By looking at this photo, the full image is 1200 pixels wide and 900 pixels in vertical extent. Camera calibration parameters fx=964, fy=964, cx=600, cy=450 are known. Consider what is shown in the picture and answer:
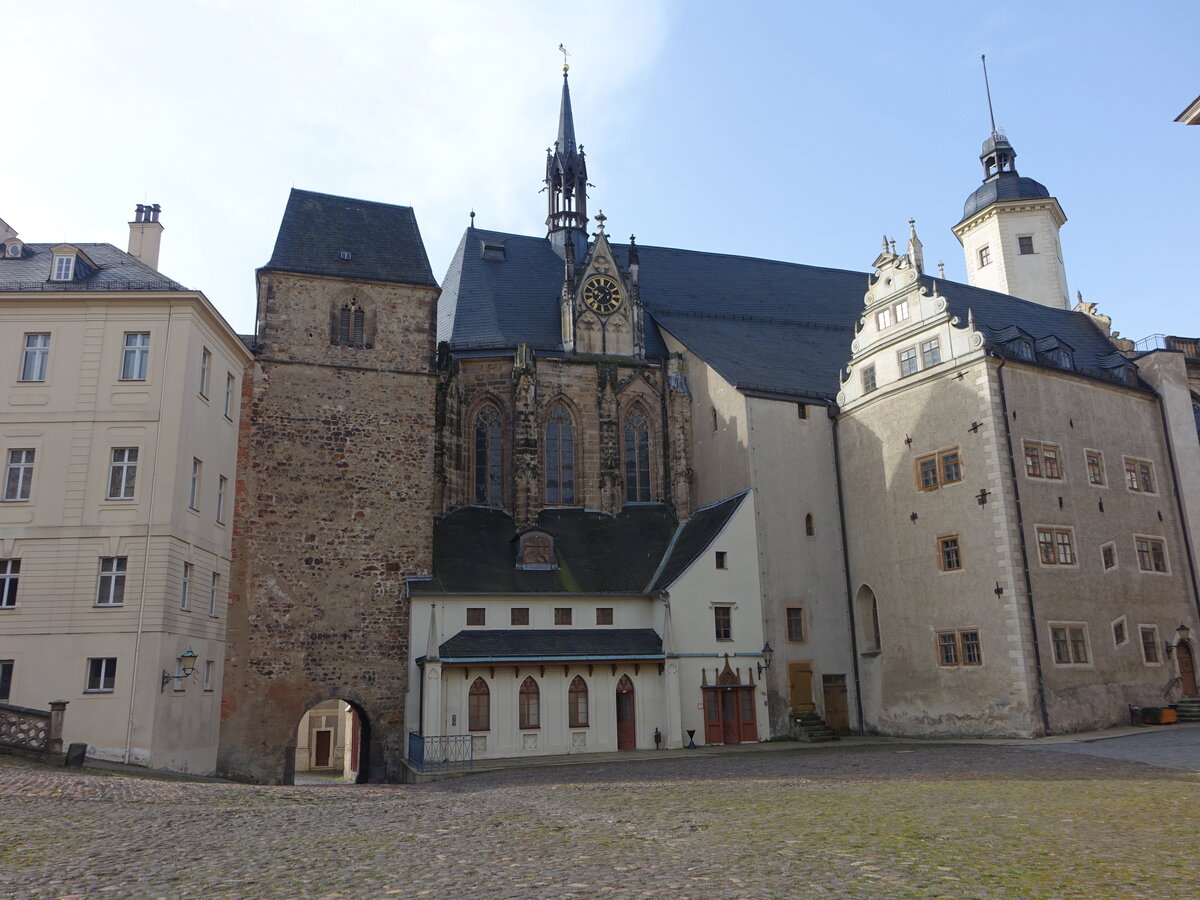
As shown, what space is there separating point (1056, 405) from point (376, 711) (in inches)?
861

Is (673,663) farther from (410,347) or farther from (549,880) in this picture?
(549,880)

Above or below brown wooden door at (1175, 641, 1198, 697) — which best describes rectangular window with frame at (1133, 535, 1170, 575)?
above

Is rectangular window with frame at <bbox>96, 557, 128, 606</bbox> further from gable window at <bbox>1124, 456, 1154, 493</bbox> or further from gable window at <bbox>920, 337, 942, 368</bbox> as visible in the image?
gable window at <bbox>1124, 456, 1154, 493</bbox>

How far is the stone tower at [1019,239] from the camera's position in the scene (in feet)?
153

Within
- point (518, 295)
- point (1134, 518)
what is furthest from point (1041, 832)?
point (518, 295)

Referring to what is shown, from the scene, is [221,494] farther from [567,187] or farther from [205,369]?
[567,187]

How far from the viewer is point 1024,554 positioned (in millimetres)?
26344

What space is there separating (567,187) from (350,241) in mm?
14583

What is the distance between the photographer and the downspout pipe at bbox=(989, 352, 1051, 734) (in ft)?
83.0

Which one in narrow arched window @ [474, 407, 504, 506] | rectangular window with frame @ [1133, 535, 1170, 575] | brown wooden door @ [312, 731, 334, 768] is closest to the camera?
rectangular window with frame @ [1133, 535, 1170, 575]

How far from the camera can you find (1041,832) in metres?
10.7

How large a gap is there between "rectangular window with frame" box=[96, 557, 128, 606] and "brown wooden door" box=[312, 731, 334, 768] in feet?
70.6

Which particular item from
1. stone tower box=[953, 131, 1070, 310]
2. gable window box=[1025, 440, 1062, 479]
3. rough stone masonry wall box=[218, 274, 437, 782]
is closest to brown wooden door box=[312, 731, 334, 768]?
rough stone masonry wall box=[218, 274, 437, 782]

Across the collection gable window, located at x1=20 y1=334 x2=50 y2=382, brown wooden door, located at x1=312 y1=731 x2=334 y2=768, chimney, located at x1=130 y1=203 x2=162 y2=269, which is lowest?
brown wooden door, located at x1=312 y1=731 x2=334 y2=768
